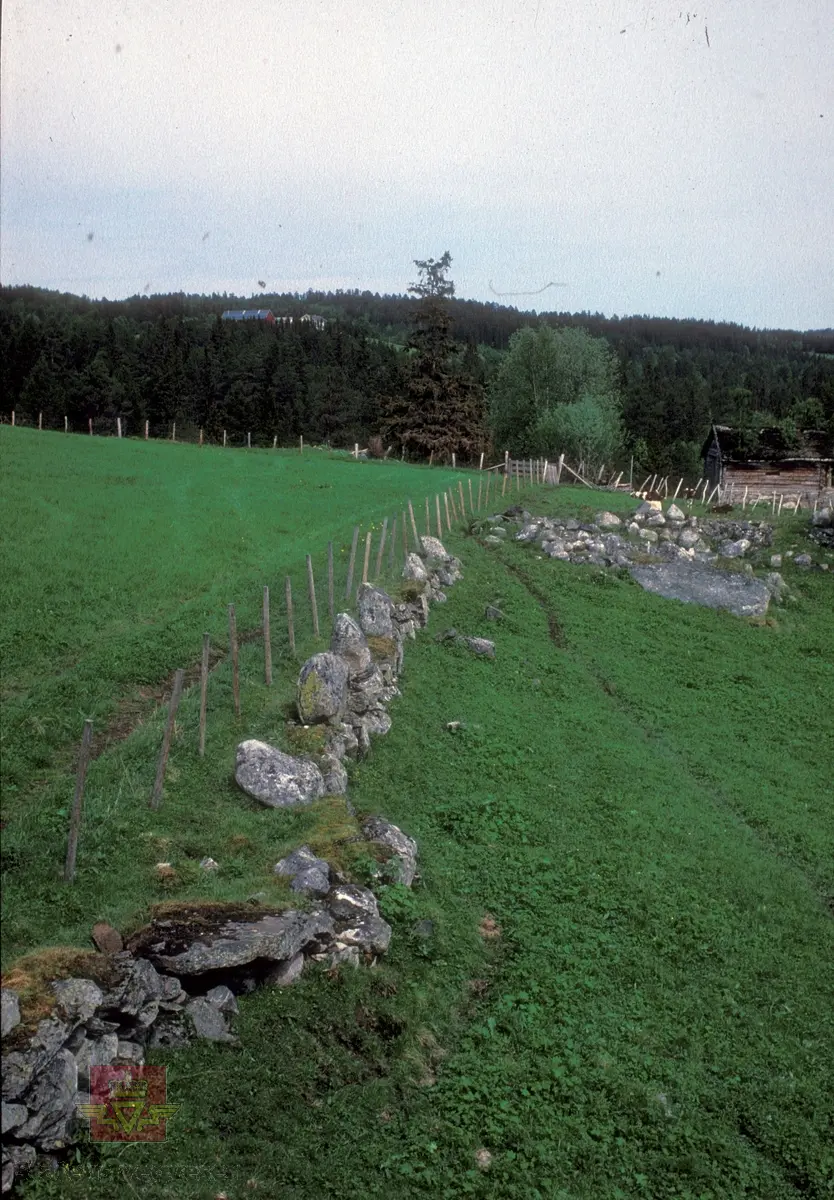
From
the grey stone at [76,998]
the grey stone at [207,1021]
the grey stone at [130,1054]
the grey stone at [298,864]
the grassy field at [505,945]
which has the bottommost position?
the grassy field at [505,945]

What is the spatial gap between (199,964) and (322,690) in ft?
25.0

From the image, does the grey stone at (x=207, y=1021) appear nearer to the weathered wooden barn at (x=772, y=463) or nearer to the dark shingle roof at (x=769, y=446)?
the weathered wooden barn at (x=772, y=463)

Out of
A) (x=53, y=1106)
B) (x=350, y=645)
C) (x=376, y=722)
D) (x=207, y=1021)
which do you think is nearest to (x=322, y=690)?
(x=376, y=722)

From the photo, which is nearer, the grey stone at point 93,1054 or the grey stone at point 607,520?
the grey stone at point 93,1054

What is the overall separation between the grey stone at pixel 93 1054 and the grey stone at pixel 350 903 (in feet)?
12.8

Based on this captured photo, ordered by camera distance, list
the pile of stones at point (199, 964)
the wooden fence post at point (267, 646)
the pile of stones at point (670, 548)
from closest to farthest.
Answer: the pile of stones at point (199, 964) < the wooden fence post at point (267, 646) < the pile of stones at point (670, 548)

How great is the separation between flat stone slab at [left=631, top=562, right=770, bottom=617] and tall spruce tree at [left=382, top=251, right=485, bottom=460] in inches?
1561

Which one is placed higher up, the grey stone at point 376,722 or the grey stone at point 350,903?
the grey stone at point 376,722

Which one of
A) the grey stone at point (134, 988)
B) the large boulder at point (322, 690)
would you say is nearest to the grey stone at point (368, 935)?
the grey stone at point (134, 988)

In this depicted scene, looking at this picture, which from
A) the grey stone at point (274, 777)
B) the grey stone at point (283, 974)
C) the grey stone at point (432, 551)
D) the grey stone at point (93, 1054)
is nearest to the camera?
the grey stone at point (93, 1054)

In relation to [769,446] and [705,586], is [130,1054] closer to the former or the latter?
[705,586]

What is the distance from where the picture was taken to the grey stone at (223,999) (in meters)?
10.4

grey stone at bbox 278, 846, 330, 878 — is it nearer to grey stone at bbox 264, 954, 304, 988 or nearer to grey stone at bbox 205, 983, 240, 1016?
grey stone at bbox 264, 954, 304, 988

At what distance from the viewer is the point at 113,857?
39.1 ft
